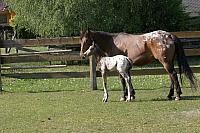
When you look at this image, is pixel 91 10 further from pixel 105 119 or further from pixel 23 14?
pixel 105 119

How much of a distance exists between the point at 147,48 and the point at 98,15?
613 inches

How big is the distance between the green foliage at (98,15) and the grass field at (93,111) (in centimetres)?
1231

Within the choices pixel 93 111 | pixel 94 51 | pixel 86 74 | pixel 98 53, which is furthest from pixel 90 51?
pixel 86 74

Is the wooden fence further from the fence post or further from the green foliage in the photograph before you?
the green foliage

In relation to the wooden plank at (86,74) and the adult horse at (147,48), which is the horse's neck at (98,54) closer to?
the adult horse at (147,48)

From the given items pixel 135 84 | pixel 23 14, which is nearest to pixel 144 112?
pixel 135 84

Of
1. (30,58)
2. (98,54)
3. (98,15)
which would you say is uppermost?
(98,15)

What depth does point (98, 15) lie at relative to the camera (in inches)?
1058

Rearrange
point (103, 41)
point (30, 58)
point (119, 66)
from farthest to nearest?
point (30, 58) → point (103, 41) → point (119, 66)

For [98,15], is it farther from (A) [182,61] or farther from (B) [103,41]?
(A) [182,61]

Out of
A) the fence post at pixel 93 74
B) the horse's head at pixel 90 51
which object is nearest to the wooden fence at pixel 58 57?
the fence post at pixel 93 74

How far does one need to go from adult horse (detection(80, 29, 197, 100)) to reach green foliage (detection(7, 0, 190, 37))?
48.1 ft

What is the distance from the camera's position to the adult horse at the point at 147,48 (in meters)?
11.2

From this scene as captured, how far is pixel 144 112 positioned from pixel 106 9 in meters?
18.2
